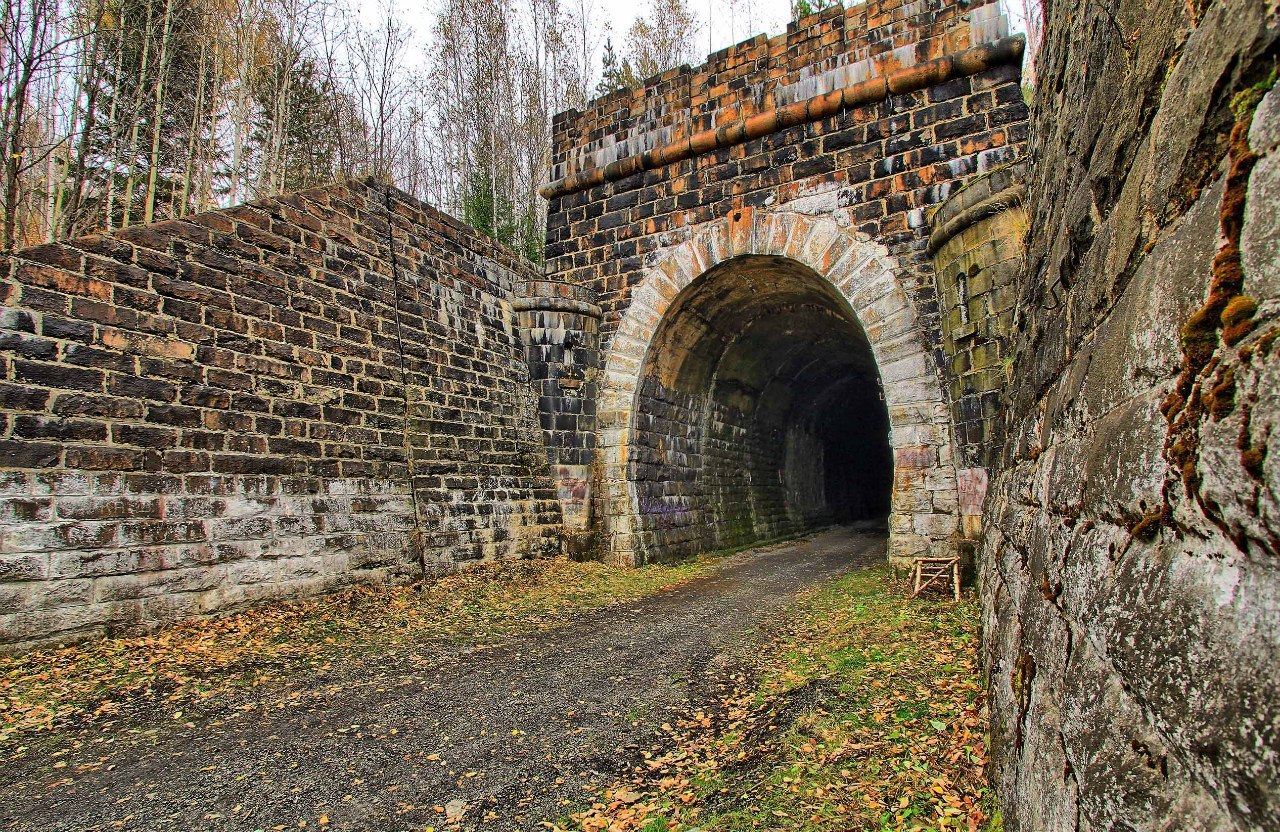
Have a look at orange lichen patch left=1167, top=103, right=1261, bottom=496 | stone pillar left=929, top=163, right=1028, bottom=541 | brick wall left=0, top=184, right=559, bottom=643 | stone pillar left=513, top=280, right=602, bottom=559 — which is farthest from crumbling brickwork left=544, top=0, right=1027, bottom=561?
Answer: orange lichen patch left=1167, top=103, right=1261, bottom=496

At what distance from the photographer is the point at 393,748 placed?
376 centimetres

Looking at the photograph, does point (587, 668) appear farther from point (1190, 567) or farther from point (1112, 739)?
point (1190, 567)

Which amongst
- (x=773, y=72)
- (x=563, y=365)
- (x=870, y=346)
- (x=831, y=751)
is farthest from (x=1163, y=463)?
(x=773, y=72)

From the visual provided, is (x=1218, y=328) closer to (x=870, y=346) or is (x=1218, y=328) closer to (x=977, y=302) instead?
(x=977, y=302)

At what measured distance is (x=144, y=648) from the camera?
521 centimetres

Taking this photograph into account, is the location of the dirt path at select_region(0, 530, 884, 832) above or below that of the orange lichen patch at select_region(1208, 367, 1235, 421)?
below

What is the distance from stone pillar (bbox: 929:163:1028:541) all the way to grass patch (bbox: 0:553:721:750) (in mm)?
4239

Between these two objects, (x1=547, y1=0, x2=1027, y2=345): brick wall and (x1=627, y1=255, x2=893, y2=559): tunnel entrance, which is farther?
(x1=627, y1=255, x2=893, y2=559): tunnel entrance

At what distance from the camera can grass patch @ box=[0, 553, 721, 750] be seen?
4359 millimetres

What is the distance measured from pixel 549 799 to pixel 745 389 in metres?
11.1

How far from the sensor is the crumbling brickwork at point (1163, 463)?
0.99 metres

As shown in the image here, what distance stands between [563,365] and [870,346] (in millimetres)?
4972

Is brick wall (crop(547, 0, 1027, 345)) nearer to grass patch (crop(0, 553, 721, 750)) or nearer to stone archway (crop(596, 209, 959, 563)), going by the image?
stone archway (crop(596, 209, 959, 563))

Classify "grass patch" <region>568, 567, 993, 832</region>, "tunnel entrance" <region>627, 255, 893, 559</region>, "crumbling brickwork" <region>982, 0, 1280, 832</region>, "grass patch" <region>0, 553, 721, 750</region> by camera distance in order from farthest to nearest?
"tunnel entrance" <region>627, 255, 893, 559</region> → "grass patch" <region>0, 553, 721, 750</region> → "grass patch" <region>568, 567, 993, 832</region> → "crumbling brickwork" <region>982, 0, 1280, 832</region>
